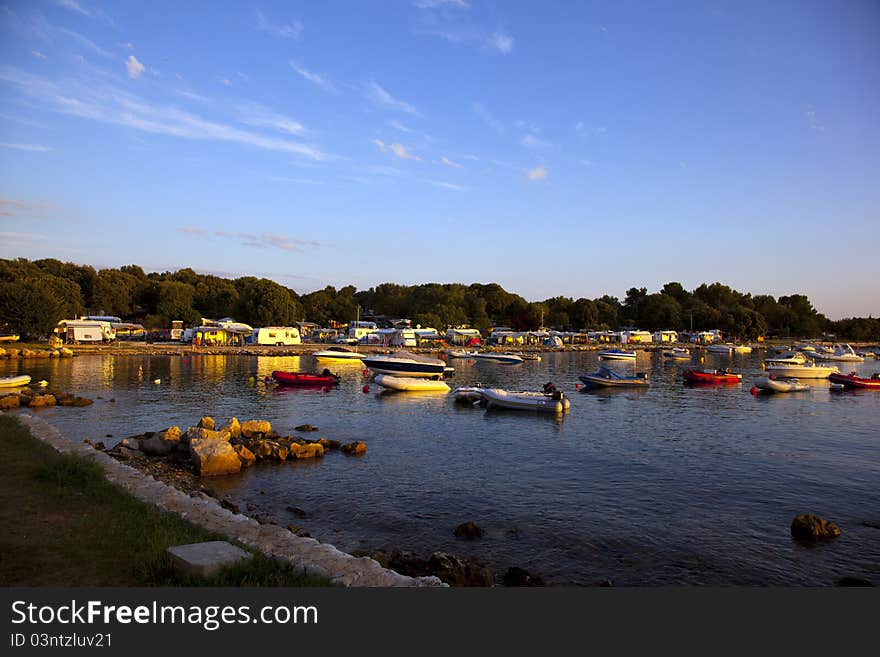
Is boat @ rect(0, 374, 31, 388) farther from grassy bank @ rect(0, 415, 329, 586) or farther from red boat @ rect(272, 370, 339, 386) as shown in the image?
grassy bank @ rect(0, 415, 329, 586)

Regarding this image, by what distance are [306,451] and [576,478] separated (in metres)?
11.1

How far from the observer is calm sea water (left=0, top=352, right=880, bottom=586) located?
13930 millimetres

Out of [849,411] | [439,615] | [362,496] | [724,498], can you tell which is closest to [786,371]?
[849,411]

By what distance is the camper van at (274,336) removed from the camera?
9269 cm

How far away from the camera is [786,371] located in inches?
2584

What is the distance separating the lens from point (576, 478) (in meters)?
20.9

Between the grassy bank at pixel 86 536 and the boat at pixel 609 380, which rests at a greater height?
the grassy bank at pixel 86 536

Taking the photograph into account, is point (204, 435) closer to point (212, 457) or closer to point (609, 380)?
point (212, 457)

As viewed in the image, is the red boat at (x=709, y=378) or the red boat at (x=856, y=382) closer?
the red boat at (x=856, y=382)

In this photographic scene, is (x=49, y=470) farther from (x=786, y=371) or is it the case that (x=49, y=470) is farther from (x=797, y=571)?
(x=786, y=371)

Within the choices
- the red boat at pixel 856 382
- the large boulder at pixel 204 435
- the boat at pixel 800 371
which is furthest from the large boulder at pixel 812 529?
the boat at pixel 800 371

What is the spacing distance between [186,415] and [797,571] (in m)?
30.0

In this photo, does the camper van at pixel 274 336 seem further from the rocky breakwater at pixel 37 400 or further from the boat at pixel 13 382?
the rocky breakwater at pixel 37 400

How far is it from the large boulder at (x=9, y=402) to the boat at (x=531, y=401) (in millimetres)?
28722
